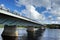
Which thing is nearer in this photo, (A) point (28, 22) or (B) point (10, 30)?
(A) point (28, 22)

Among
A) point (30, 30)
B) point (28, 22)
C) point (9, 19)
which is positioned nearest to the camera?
point (9, 19)

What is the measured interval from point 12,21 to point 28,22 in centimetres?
1328

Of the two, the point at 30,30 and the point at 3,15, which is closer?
the point at 3,15

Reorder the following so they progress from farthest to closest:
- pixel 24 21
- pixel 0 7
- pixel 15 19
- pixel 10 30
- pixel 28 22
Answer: pixel 10 30 → pixel 28 22 → pixel 24 21 → pixel 15 19 → pixel 0 7

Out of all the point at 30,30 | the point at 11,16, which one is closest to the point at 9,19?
the point at 11,16

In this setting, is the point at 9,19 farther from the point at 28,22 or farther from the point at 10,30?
the point at 10,30

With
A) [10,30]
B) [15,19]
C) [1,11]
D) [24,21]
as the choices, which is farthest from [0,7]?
[10,30]

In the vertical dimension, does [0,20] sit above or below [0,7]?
below

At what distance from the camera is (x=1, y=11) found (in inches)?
1812

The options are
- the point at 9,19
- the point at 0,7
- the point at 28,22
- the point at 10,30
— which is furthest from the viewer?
the point at 10,30

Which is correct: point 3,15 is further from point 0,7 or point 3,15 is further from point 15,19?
point 15,19

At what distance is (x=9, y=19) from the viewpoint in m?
49.4

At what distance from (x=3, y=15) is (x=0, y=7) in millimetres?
2711

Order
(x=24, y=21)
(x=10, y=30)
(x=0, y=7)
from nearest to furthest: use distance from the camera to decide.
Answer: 1. (x=0, y=7)
2. (x=24, y=21)
3. (x=10, y=30)
